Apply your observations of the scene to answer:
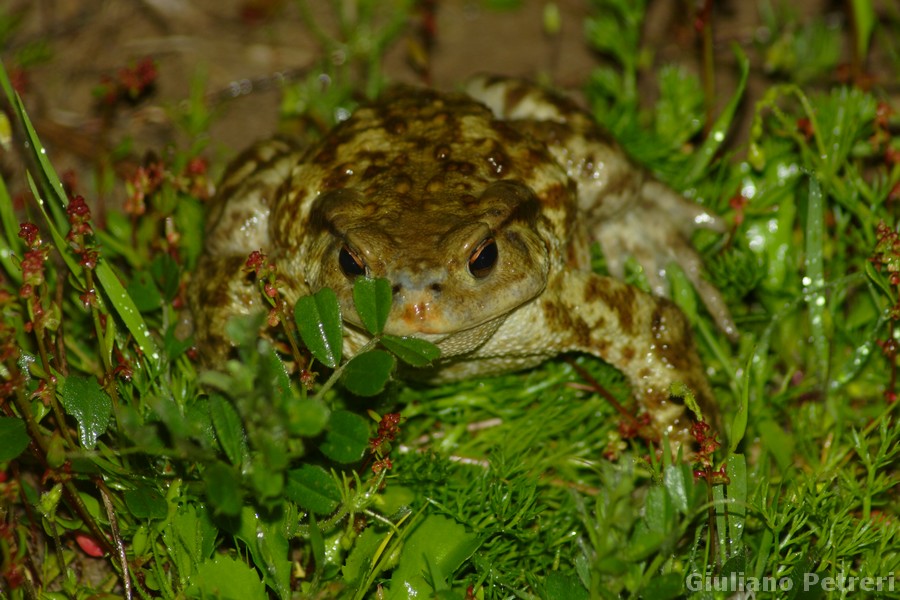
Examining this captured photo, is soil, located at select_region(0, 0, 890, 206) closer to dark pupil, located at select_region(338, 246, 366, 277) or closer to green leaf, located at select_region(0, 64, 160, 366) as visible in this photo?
green leaf, located at select_region(0, 64, 160, 366)

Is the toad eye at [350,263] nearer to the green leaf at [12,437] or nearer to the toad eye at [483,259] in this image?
the toad eye at [483,259]

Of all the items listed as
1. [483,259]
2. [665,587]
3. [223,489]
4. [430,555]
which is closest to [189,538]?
[223,489]

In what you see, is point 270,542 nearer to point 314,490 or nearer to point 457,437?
point 314,490

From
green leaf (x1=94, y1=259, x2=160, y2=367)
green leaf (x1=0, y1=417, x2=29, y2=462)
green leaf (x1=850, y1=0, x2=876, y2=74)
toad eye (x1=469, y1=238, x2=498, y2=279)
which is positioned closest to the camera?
green leaf (x1=0, y1=417, x2=29, y2=462)

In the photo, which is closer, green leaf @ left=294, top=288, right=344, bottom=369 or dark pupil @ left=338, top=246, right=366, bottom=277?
green leaf @ left=294, top=288, right=344, bottom=369

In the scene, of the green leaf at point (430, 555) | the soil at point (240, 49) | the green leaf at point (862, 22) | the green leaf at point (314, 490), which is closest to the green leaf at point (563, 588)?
the green leaf at point (430, 555)

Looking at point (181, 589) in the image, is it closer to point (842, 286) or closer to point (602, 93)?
point (842, 286)

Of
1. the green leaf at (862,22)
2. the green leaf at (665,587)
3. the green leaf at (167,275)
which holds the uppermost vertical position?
the green leaf at (862,22)

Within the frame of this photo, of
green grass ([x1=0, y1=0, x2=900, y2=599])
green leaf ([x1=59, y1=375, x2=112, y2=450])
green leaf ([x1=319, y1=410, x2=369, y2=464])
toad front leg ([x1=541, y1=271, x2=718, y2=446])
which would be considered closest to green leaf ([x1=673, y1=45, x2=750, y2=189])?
green grass ([x1=0, y1=0, x2=900, y2=599])
